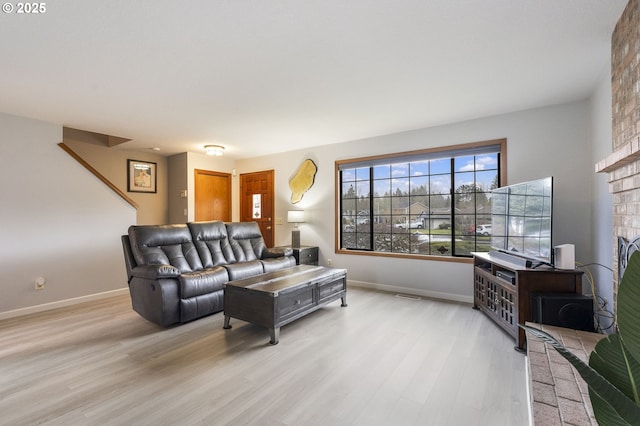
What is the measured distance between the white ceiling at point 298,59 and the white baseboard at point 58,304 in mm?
2310

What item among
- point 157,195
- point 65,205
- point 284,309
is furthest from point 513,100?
point 157,195

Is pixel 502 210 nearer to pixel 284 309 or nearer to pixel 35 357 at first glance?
pixel 284 309

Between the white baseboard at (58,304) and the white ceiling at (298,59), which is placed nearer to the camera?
the white ceiling at (298,59)

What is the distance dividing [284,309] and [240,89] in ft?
7.04

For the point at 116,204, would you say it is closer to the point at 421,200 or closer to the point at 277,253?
the point at 277,253

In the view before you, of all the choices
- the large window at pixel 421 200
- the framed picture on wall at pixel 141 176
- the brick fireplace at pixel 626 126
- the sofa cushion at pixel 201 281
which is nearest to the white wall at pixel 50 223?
the framed picture on wall at pixel 141 176

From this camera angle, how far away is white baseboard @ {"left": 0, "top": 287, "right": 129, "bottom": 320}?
137 inches

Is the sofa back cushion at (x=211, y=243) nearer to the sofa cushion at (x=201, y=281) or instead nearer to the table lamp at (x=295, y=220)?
the sofa cushion at (x=201, y=281)

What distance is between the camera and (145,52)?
2.22 meters

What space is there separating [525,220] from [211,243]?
12.3 feet

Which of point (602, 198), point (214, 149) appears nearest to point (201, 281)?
point (214, 149)

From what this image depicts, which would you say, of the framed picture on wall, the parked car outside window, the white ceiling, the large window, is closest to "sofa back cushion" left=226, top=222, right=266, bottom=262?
the large window

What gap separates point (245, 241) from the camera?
15.2ft

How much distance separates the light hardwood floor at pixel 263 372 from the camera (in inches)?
68.6
